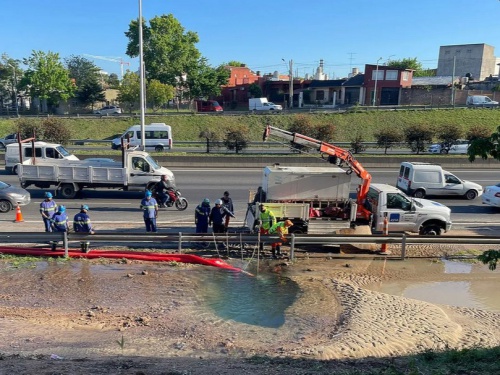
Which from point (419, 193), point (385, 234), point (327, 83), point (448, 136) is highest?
point (327, 83)

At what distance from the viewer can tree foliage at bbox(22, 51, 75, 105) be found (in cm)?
6184

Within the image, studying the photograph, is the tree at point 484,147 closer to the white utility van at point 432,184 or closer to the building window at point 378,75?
the white utility van at point 432,184


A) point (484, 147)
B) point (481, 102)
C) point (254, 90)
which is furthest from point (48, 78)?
point (484, 147)

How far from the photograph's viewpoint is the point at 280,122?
52281 millimetres

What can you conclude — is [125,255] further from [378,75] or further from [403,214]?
[378,75]

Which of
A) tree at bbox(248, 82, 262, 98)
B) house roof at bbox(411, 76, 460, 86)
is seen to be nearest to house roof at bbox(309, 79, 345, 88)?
tree at bbox(248, 82, 262, 98)

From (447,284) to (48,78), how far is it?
61629 millimetres

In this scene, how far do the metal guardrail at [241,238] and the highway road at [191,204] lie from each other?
313 centimetres

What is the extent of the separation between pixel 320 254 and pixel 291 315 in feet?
14.1

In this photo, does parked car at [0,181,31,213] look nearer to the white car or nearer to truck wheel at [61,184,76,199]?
truck wheel at [61,184,76,199]

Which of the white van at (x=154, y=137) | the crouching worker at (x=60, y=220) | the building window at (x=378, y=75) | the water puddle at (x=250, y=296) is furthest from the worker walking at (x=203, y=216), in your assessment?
the building window at (x=378, y=75)

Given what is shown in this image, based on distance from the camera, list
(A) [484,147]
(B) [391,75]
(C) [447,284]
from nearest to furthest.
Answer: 1. (A) [484,147]
2. (C) [447,284]
3. (B) [391,75]

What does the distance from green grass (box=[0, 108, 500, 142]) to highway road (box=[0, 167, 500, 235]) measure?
75.6 ft

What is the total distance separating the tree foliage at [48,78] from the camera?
6184cm
